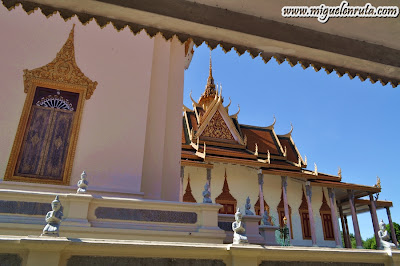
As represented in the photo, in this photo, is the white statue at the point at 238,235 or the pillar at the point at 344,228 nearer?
the white statue at the point at 238,235

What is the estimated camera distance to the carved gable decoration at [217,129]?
13.6 meters

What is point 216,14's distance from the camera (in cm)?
231

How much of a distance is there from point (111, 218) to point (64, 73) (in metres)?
3.15

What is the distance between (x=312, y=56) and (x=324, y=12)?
0.37 meters

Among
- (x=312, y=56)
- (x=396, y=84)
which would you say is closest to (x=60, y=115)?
(x=312, y=56)

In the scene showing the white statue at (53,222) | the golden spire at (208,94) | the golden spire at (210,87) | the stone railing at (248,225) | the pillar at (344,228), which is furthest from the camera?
the golden spire at (210,87)

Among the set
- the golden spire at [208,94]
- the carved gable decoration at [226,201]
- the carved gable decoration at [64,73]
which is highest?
the golden spire at [208,94]

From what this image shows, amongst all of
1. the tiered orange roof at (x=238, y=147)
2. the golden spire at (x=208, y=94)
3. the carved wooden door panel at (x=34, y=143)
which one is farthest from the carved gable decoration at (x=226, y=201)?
the carved wooden door panel at (x=34, y=143)

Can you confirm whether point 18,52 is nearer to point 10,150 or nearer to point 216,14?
point 10,150

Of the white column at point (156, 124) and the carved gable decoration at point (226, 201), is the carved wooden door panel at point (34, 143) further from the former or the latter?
the carved gable decoration at point (226, 201)

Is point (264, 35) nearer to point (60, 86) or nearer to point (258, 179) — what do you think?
point (60, 86)

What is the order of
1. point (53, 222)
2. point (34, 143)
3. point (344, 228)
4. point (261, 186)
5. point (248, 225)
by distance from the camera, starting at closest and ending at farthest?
point (53, 222) < point (34, 143) < point (248, 225) < point (261, 186) < point (344, 228)

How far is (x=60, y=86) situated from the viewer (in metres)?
5.62

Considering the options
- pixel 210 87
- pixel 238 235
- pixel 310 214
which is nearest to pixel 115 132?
pixel 238 235
